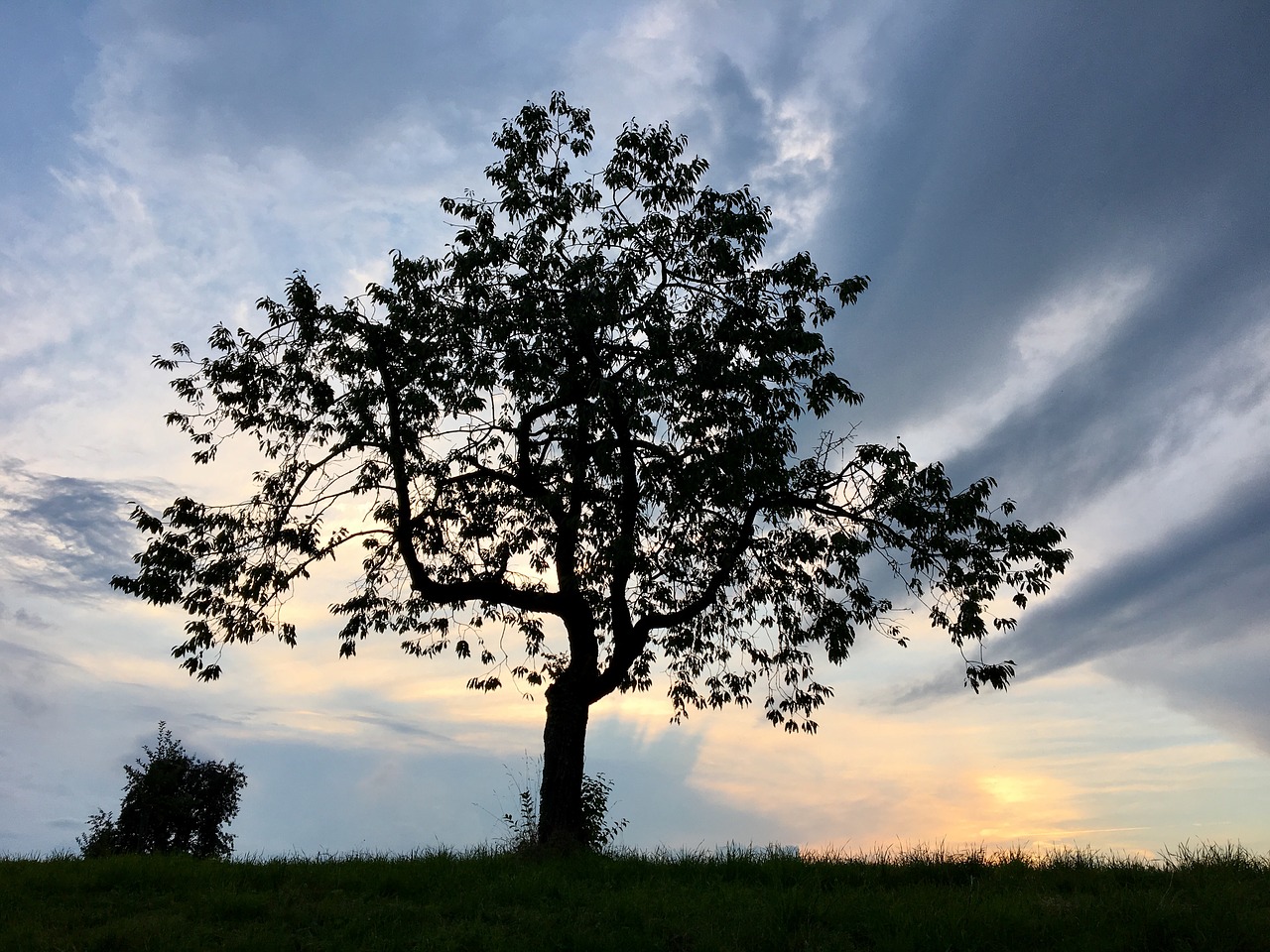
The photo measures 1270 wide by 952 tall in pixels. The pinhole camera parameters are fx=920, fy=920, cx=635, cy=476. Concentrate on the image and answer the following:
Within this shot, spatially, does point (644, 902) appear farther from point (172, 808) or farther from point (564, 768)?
point (172, 808)

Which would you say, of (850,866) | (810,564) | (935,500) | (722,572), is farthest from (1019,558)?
(850,866)

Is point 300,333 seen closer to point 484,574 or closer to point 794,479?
point 484,574

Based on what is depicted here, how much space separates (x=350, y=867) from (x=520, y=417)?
890 cm

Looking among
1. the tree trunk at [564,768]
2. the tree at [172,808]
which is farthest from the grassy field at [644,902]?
the tree at [172,808]

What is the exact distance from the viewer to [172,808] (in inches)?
1088

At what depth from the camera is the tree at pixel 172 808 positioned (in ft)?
89.8

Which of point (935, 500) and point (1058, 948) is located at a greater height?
point (935, 500)

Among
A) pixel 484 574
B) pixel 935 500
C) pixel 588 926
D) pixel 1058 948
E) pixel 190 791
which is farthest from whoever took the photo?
pixel 190 791

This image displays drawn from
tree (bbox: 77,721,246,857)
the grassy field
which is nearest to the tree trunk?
the grassy field

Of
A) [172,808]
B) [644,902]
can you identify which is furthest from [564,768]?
[172,808]

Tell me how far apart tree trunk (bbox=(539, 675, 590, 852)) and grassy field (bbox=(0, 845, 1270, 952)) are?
1.94 meters

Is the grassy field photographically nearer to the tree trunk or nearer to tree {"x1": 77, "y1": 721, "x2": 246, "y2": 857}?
the tree trunk

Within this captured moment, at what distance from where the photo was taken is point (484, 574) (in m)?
20.1

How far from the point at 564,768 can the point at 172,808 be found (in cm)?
1671
